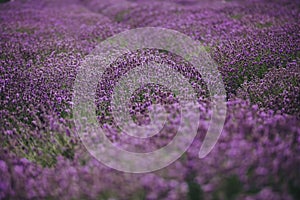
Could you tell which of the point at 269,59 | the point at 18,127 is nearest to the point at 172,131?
the point at 18,127

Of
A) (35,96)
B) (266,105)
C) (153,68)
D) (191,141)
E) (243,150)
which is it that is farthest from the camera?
(153,68)

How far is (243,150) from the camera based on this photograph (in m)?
1.80

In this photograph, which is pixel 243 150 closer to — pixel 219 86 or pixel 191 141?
pixel 191 141

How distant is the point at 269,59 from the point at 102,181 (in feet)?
9.47

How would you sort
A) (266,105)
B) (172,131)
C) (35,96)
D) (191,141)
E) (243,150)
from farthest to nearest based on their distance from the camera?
(35,96) < (266,105) < (172,131) < (191,141) < (243,150)

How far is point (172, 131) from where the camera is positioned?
7.09ft

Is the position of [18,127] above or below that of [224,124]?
below

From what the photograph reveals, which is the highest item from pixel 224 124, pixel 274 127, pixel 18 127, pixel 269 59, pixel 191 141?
pixel 269 59

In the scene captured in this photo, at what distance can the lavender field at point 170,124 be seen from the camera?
174 cm

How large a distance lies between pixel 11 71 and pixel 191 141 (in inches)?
113

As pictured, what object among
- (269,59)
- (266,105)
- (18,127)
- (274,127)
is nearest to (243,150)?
(274,127)

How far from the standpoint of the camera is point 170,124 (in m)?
2.26

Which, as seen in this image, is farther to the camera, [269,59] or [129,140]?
[269,59]

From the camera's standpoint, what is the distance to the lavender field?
174cm
